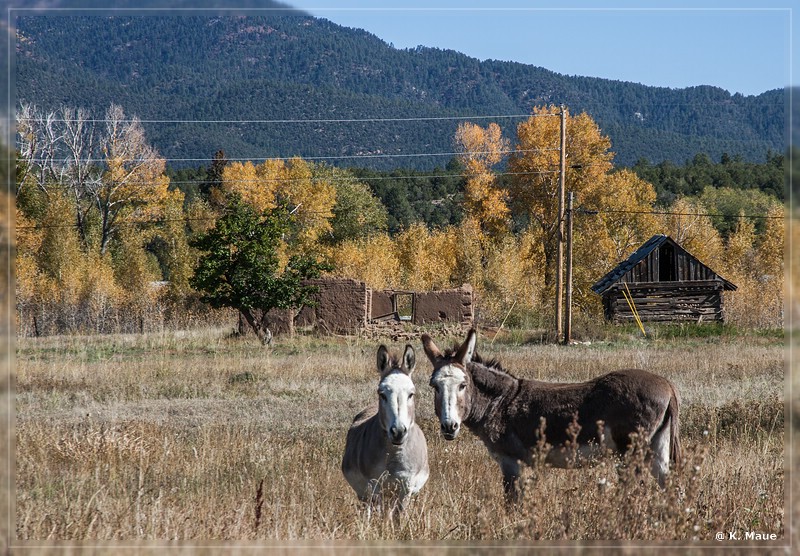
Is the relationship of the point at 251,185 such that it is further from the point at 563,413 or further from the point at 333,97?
the point at 563,413

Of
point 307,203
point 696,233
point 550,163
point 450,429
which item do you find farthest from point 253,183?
point 450,429

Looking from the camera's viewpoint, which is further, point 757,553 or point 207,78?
point 207,78

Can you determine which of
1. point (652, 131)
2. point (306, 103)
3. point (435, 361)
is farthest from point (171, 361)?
point (652, 131)

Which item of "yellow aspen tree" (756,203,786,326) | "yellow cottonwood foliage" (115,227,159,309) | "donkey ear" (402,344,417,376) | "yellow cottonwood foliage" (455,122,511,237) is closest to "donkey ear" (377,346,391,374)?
"donkey ear" (402,344,417,376)

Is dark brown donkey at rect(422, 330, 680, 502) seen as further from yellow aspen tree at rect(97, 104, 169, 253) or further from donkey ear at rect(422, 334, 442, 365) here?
yellow aspen tree at rect(97, 104, 169, 253)

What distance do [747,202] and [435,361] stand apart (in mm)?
69383

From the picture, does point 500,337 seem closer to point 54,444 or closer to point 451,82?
point 54,444

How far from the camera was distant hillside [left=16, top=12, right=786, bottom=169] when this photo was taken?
40.4 meters

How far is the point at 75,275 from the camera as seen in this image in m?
45.0

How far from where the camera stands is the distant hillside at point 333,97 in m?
40.4

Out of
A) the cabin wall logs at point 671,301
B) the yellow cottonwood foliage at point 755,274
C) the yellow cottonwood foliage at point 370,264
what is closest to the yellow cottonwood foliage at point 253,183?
the yellow cottonwood foliage at point 370,264

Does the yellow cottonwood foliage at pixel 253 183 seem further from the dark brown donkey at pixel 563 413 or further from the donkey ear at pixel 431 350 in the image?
the donkey ear at pixel 431 350

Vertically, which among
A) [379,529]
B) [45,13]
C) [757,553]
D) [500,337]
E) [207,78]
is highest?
[207,78]

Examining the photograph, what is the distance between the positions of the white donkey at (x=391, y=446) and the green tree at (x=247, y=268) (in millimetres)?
20853
